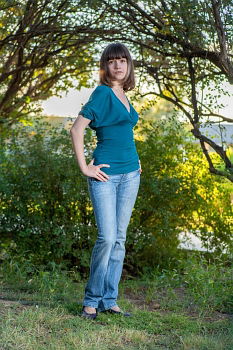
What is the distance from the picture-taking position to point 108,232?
13.3 feet

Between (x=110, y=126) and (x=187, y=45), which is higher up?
(x=187, y=45)

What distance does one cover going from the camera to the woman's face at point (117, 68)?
4.18 meters

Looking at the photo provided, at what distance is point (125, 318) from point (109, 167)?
41.3 inches

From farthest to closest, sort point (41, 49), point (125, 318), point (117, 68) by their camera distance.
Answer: point (41, 49)
point (125, 318)
point (117, 68)

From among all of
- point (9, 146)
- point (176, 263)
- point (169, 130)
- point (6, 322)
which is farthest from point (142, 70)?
point (6, 322)


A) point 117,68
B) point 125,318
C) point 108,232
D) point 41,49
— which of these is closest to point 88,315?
point 125,318

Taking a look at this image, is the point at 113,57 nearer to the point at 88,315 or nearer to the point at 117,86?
the point at 117,86

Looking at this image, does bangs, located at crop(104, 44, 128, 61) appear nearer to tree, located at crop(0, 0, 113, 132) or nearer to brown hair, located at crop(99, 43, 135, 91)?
brown hair, located at crop(99, 43, 135, 91)

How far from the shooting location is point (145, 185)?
22.7 feet

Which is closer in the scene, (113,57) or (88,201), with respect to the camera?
(113,57)

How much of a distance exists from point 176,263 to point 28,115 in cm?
363

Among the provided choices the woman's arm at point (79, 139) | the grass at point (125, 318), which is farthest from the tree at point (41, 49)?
the woman's arm at point (79, 139)

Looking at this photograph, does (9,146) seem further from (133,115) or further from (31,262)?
(133,115)

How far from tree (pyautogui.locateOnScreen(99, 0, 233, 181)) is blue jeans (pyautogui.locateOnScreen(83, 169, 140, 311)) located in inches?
78.4
